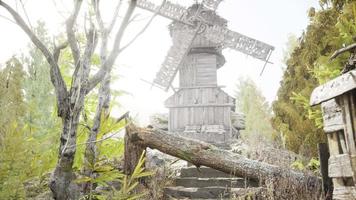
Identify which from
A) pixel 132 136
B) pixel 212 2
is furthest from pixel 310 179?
pixel 212 2

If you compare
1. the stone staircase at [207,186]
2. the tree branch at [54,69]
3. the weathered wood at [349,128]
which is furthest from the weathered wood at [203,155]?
the weathered wood at [349,128]

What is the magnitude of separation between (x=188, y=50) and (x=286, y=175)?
1260 cm

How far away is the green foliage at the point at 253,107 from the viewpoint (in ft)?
84.1

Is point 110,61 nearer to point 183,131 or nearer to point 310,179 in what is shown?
point 310,179

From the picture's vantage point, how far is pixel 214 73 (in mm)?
18516

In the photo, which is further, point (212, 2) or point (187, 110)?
point (212, 2)

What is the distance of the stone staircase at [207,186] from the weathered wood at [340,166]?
9.60 ft

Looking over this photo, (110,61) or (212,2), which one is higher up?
(212,2)

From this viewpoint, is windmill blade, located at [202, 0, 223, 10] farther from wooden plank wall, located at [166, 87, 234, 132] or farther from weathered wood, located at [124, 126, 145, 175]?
weathered wood, located at [124, 126, 145, 175]

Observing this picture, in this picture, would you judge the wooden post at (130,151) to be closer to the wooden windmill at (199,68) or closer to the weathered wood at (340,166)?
the weathered wood at (340,166)

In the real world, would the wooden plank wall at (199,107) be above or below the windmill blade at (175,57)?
below

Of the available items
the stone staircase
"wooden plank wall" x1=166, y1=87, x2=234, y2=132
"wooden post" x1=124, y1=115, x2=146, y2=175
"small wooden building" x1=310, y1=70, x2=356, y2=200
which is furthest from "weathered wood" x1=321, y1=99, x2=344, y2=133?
"wooden plank wall" x1=166, y1=87, x2=234, y2=132

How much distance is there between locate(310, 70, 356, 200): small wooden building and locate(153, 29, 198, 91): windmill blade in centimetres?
1509

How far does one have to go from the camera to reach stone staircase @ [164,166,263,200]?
23.5 feet
